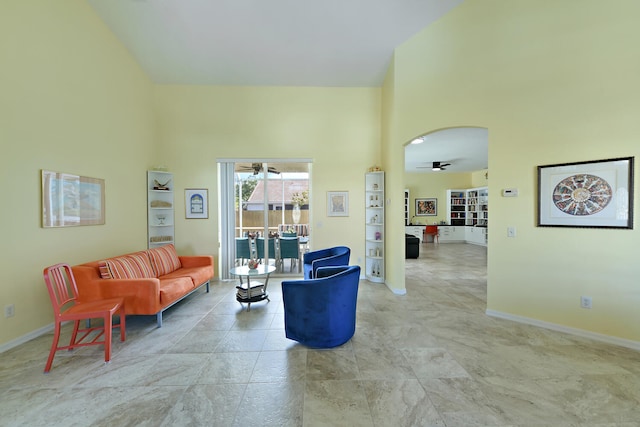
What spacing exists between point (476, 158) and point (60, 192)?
32.0ft

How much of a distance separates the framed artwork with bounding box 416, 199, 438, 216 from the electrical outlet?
37.5 ft

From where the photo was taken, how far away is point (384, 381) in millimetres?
2115

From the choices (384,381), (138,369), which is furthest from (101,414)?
(384,381)

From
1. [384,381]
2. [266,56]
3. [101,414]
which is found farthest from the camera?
[266,56]

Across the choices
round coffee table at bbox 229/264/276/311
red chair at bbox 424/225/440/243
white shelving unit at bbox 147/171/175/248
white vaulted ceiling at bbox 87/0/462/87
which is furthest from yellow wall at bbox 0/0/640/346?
red chair at bbox 424/225/440/243

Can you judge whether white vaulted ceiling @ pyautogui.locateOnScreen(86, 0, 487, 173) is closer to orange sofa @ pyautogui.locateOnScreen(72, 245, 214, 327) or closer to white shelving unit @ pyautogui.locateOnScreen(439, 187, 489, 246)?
orange sofa @ pyautogui.locateOnScreen(72, 245, 214, 327)

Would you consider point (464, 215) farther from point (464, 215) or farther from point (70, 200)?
point (70, 200)

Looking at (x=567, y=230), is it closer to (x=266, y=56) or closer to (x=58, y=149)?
(x=266, y=56)

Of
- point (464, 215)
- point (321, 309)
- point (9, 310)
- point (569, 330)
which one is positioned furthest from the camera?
point (464, 215)

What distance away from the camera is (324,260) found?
12.7 feet

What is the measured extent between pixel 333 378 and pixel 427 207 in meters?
10.2

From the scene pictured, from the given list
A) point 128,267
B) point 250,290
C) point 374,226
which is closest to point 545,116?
point 374,226

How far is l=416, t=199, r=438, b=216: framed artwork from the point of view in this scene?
1100cm

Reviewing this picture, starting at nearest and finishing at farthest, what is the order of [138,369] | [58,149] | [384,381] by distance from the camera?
[384,381]
[138,369]
[58,149]
